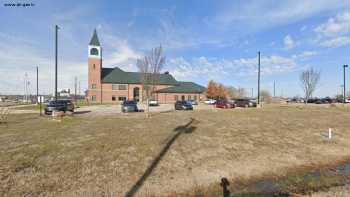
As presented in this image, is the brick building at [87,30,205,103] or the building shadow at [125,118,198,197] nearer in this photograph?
the building shadow at [125,118,198,197]

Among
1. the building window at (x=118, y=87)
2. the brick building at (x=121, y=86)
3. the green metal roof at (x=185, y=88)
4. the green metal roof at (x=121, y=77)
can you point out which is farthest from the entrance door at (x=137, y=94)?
the green metal roof at (x=185, y=88)

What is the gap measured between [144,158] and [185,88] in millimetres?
65945

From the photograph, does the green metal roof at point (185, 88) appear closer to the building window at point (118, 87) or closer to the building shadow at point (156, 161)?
the building window at point (118, 87)

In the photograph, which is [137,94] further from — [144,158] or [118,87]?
[144,158]

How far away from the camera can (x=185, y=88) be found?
74.0 m

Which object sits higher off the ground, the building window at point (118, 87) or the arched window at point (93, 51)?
the arched window at point (93, 51)

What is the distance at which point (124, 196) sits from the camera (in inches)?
238

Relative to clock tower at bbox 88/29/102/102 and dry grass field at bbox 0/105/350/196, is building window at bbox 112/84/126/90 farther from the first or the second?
dry grass field at bbox 0/105/350/196

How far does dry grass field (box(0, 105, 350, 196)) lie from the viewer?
6.46m

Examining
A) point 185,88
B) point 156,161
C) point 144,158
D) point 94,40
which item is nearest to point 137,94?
point 185,88

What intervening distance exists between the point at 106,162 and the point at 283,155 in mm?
7915

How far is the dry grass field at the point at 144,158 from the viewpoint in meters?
6.46

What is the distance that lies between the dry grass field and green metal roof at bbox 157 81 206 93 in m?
56.3

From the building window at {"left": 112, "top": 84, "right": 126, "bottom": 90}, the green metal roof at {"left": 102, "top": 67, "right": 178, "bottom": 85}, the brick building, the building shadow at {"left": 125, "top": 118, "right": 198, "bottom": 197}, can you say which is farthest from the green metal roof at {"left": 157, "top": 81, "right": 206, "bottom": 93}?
the building shadow at {"left": 125, "top": 118, "right": 198, "bottom": 197}
